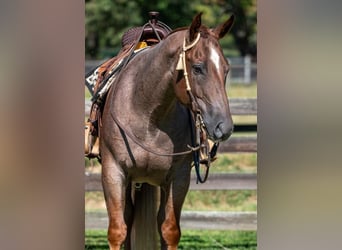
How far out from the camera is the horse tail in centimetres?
492

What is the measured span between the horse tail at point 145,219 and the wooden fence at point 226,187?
103 inches

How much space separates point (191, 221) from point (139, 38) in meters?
3.16

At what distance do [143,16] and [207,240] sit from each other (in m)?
12.1

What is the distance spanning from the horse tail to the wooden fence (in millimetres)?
2627

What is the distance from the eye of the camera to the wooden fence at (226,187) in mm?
7625

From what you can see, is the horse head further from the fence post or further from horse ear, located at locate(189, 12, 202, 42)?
the fence post

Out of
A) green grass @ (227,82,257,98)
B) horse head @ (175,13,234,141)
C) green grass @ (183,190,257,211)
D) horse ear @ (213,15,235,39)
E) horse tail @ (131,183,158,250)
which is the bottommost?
green grass @ (227,82,257,98)

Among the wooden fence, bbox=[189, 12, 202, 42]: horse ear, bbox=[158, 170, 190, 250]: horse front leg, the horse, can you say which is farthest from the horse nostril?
the wooden fence

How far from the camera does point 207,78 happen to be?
3.76 meters

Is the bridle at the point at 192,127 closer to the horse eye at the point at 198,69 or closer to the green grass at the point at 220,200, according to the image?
the horse eye at the point at 198,69

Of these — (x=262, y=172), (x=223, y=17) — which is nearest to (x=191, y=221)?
(x=262, y=172)

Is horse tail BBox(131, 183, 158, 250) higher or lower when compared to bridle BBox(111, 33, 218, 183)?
lower

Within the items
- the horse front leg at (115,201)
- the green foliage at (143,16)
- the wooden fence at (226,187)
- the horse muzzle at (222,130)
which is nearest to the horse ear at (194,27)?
the horse muzzle at (222,130)
